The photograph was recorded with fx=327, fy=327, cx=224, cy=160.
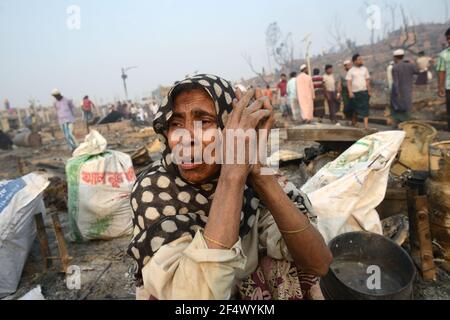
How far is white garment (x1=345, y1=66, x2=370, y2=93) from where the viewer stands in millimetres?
7852

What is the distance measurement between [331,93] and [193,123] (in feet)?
34.6

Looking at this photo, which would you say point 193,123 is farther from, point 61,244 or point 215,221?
point 61,244

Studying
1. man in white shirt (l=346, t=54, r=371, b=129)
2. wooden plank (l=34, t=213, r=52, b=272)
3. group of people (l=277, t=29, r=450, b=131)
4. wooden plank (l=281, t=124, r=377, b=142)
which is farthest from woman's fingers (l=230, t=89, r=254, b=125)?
man in white shirt (l=346, t=54, r=371, b=129)

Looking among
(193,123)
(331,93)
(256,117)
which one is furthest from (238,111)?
(331,93)

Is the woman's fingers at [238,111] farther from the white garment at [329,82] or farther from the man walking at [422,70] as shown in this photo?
the man walking at [422,70]

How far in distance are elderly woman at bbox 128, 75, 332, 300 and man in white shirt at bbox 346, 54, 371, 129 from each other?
285 inches

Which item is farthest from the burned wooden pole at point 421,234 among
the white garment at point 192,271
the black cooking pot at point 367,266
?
the white garment at point 192,271

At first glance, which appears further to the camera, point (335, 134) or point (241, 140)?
point (335, 134)

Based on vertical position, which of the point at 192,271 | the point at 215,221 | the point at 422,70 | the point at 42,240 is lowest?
the point at 42,240

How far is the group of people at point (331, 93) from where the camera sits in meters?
7.94

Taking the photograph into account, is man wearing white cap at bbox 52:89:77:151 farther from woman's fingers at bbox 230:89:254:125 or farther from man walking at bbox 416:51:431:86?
man walking at bbox 416:51:431:86

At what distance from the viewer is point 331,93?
11000mm

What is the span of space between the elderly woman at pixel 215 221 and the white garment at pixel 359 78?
7227 millimetres

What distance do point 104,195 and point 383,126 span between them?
7.75m
